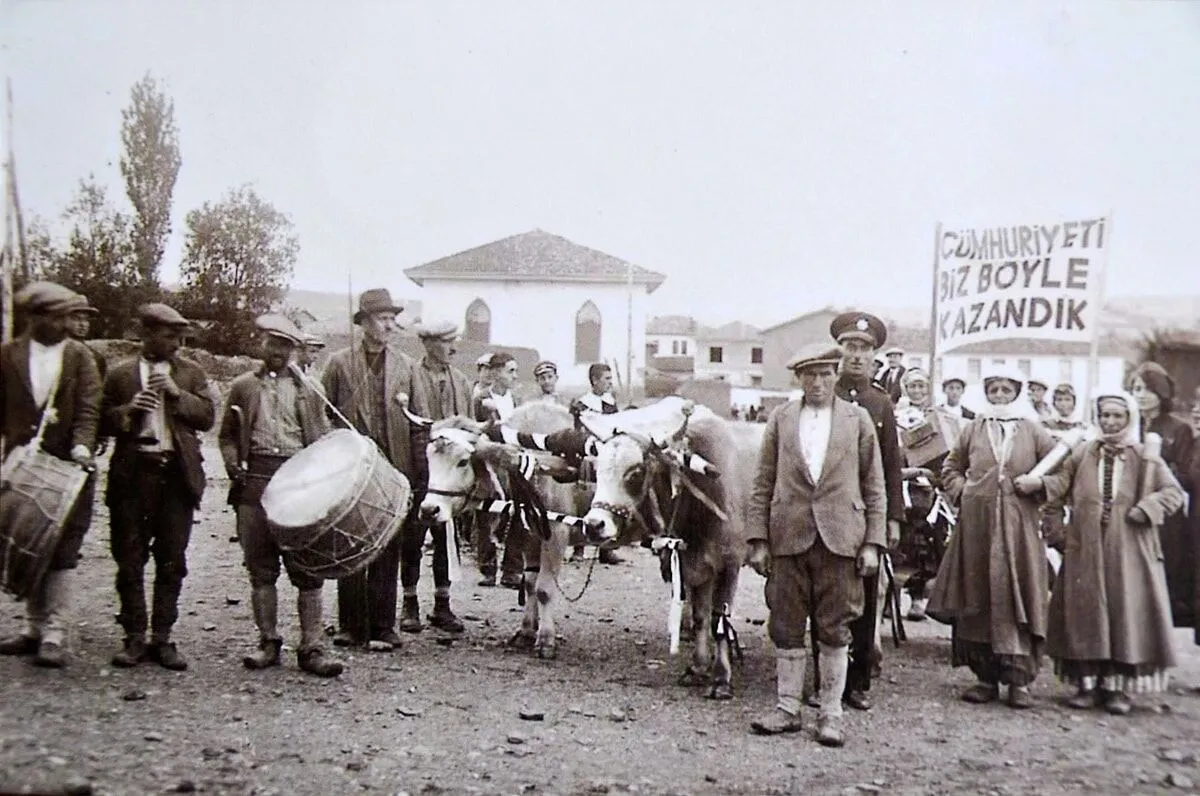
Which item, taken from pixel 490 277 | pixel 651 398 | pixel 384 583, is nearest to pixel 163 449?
pixel 384 583

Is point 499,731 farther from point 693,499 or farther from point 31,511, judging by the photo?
point 31,511

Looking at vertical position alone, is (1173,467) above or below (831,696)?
above

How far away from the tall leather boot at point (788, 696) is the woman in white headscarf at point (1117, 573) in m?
1.55

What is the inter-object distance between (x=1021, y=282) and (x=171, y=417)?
4836 millimetres

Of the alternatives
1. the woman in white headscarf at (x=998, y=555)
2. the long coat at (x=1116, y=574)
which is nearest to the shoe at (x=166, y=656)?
the woman in white headscarf at (x=998, y=555)

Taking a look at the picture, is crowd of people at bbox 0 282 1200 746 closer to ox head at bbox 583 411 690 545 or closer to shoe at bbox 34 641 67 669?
shoe at bbox 34 641 67 669

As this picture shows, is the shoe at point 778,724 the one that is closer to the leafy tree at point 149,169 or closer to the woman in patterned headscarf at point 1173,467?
the woman in patterned headscarf at point 1173,467

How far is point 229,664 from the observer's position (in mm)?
5254

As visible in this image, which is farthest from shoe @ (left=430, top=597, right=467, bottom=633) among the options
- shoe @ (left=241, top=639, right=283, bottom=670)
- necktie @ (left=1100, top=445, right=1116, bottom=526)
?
necktie @ (left=1100, top=445, right=1116, bottom=526)

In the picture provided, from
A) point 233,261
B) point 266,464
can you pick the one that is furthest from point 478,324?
point 266,464

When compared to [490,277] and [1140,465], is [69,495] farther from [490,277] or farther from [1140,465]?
[1140,465]

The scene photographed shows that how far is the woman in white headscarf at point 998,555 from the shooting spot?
205 inches

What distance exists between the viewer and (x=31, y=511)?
4.59m

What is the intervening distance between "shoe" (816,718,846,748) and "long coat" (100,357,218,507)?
3334 millimetres
